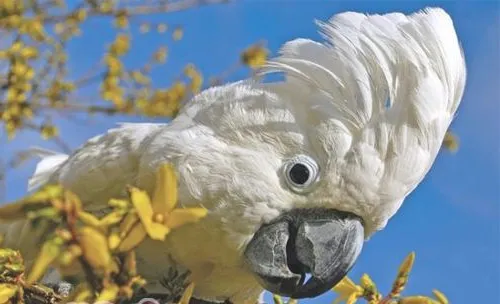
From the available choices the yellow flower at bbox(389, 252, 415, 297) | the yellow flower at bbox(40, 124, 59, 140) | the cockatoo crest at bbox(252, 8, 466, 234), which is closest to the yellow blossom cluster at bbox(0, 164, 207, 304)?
the yellow flower at bbox(389, 252, 415, 297)

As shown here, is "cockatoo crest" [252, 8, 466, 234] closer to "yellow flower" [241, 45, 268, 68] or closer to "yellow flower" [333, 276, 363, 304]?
"yellow flower" [333, 276, 363, 304]

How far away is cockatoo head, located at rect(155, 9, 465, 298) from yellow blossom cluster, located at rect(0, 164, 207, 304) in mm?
494

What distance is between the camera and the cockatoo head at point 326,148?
1.40 metres

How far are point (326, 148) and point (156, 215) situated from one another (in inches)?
Answer: 24.0

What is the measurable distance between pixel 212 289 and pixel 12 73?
125 centimetres

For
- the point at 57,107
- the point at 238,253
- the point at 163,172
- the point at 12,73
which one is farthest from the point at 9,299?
the point at 57,107

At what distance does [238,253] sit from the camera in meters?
1.42

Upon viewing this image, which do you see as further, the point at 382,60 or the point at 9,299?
the point at 382,60

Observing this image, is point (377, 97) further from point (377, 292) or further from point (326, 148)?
point (377, 292)

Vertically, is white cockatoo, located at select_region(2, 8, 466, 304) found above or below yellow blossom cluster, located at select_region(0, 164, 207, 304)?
above

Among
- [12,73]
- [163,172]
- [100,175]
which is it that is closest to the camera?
[163,172]

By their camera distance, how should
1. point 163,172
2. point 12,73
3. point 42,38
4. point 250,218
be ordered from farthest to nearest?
point 42,38 → point 12,73 → point 250,218 → point 163,172

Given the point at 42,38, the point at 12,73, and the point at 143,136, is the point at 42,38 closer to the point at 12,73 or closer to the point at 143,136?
the point at 12,73

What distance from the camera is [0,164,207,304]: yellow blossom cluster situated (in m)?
0.80
